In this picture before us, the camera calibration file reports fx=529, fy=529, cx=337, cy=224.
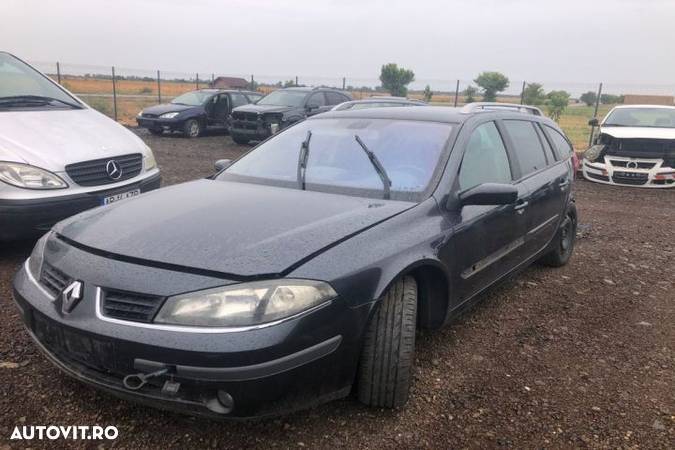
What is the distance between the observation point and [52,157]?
4.17m

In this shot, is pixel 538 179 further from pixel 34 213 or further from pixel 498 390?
pixel 34 213

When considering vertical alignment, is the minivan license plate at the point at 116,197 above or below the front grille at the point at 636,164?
above

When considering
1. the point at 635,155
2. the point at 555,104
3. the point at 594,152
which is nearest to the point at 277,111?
the point at 594,152

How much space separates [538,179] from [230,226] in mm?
2630

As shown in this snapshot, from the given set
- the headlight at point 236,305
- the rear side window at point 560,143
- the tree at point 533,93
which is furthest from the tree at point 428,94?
the headlight at point 236,305

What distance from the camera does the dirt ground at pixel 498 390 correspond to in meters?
2.40

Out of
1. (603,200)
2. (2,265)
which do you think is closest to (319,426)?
(2,265)

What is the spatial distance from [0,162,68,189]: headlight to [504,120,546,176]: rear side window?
3.49 m

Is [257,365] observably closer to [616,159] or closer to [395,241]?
[395,241]

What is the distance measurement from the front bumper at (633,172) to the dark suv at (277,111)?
6.79 metres

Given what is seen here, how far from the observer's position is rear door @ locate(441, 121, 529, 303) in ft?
9.97

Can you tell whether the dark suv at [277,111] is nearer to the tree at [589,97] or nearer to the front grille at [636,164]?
the front grille at [636,164]

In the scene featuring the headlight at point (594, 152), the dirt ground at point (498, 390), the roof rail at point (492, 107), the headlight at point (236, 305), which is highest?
the roof rail at point (492, 107)

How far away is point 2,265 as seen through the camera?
13.9ft
